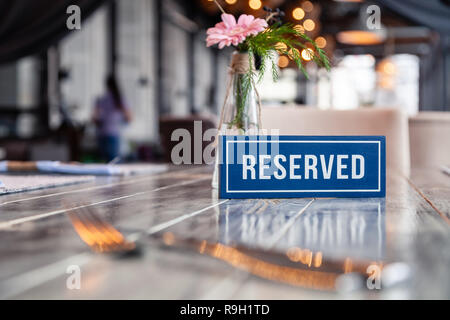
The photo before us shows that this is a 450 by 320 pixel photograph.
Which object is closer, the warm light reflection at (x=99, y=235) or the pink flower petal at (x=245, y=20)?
the warm light reflection at (x=99, y=235)

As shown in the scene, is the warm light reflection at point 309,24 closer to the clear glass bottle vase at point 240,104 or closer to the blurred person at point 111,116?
the blurred person at point 111,116

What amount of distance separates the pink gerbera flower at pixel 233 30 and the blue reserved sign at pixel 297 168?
222mm

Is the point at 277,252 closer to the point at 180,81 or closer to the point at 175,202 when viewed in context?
the point at 175,202

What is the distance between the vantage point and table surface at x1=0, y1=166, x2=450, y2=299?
Answer: 326 mm

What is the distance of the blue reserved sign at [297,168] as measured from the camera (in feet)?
2.65

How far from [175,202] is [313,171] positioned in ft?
0.79

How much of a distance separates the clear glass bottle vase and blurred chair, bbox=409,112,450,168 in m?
1.99

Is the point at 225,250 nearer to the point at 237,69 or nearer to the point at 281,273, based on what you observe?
the point at 281,273

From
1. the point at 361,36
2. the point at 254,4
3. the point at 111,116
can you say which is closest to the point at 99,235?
the point at 111,116

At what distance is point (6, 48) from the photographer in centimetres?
363

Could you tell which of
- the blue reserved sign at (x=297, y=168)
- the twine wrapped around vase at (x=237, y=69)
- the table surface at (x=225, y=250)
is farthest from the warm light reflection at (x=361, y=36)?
the table surface at (x=225, y=250)

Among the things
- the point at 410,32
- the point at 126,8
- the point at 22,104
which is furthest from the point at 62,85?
the point at 410,32

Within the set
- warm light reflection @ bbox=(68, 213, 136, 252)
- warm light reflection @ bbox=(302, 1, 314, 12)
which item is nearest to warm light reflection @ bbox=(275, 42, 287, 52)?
warm light reflection @ bbox=(68, 213, 136, 252)

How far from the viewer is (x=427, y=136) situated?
2818 mm
